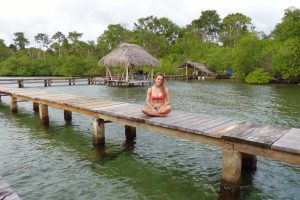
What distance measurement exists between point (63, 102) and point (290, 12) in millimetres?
40469

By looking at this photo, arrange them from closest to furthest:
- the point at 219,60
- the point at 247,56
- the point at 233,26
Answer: the point at 247,56
the point at 219,60
the point at 233,26

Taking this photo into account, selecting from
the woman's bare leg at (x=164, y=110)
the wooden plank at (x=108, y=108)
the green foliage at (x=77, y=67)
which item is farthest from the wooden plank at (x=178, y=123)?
the green foliage at (x=77, y=67)

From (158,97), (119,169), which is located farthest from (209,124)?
(119,169)

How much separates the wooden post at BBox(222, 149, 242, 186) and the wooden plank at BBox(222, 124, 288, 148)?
0.33 metres

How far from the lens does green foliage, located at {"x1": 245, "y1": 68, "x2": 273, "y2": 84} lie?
42.7 m

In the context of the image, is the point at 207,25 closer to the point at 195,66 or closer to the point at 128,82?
the point at 195,66

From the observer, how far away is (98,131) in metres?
9.73

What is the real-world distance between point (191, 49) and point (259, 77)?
29.2 metres

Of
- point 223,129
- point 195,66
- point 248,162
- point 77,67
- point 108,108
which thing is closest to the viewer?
point 223,129

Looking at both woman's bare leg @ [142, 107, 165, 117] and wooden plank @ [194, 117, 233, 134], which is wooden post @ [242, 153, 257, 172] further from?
woman's bare leg @ [142, 107, 165, 117]

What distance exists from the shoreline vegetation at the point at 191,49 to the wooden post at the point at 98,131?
1420 inches

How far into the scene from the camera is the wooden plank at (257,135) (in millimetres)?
5578

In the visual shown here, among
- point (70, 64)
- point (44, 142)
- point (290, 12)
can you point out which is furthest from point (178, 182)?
point (70, 64)

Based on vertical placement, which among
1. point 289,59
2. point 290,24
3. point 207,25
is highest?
point 207,25
